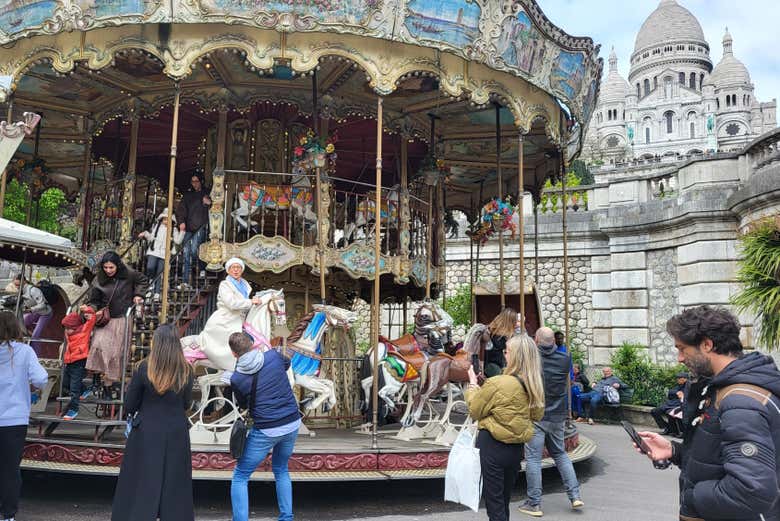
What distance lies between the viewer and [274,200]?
12180mm

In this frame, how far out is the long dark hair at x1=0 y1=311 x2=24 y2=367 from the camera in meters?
5.92

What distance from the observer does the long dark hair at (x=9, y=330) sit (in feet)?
19.4

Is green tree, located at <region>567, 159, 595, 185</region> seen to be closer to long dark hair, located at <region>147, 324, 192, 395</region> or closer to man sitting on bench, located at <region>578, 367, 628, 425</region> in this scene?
man sitting on bench, located at <region>578, 367, 628, 425</region>

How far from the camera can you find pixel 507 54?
35.0 feet

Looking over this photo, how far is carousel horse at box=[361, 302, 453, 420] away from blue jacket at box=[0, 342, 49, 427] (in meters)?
5.56

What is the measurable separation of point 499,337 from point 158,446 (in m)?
7.33

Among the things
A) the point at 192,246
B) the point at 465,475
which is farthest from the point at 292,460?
the point at 192,246

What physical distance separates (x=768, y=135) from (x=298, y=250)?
12.1m

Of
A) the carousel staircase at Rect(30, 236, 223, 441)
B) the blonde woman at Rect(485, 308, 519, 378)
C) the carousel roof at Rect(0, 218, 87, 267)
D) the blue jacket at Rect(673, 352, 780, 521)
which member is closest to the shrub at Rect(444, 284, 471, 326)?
the blonde woman at Rect(485, 308, 519, 378)

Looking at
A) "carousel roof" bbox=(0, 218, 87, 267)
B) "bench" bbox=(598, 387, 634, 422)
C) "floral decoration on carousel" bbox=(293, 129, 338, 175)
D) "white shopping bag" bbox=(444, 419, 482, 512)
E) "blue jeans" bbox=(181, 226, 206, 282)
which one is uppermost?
"floral decoration on carousel" bbox=(293, 129, 338, 175)

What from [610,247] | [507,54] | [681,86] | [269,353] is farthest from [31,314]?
[681,86]

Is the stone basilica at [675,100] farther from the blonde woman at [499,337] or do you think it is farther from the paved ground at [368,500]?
the paved ground at [368,500]

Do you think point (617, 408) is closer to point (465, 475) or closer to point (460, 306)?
point (460, 306)

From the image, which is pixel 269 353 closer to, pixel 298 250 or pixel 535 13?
pixel 298 250
